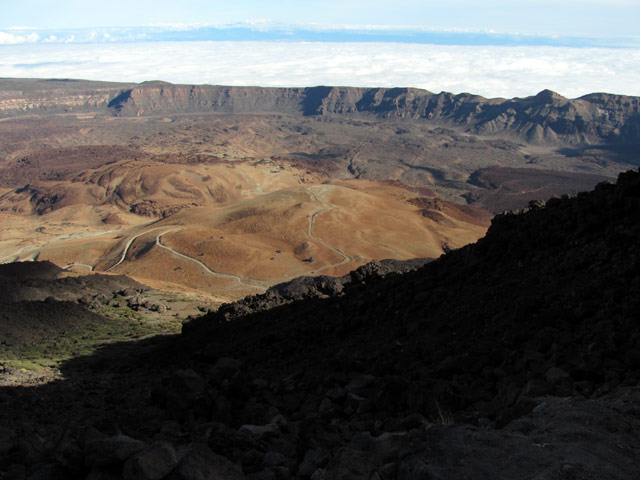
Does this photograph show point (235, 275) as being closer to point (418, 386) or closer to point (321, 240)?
point (321, 240)

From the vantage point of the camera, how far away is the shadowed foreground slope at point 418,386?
5.43m

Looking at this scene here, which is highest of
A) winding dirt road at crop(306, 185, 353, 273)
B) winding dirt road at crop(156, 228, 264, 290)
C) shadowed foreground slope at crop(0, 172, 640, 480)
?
shadowed foreground slope at crop(0, 172, 640, 480)

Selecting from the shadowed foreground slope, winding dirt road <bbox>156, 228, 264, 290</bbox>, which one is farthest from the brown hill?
the shadowed foreground slope

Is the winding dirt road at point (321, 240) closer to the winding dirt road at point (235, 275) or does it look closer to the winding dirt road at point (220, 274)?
the winding dirt road at point (235, 275)

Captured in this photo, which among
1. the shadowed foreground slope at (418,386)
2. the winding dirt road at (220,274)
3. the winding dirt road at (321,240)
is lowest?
the winding dirt road at (220,274)

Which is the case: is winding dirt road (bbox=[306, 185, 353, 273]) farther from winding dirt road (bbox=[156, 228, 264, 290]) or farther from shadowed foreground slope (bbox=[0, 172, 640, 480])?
shadowed foreground slope (bbox=[0, 172, 640, 480])

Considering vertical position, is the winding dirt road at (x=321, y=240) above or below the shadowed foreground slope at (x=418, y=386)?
below

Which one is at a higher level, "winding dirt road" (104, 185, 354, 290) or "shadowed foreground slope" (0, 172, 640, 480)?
"shadowed foreground slope" (0, 172, 640, 480)

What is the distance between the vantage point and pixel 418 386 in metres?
8.35

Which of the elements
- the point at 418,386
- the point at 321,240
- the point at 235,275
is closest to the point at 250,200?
the point at 321,240

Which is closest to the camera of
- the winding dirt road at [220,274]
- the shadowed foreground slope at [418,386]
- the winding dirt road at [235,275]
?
the shadowed foreground slope at [418,386]

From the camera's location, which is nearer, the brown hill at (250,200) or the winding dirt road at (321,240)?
the winding dirt road at (321,240)

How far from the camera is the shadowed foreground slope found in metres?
5.43

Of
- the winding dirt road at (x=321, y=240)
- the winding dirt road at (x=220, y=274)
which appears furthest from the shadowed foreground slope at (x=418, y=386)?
the winding dirt road at (x=321, y=240)
